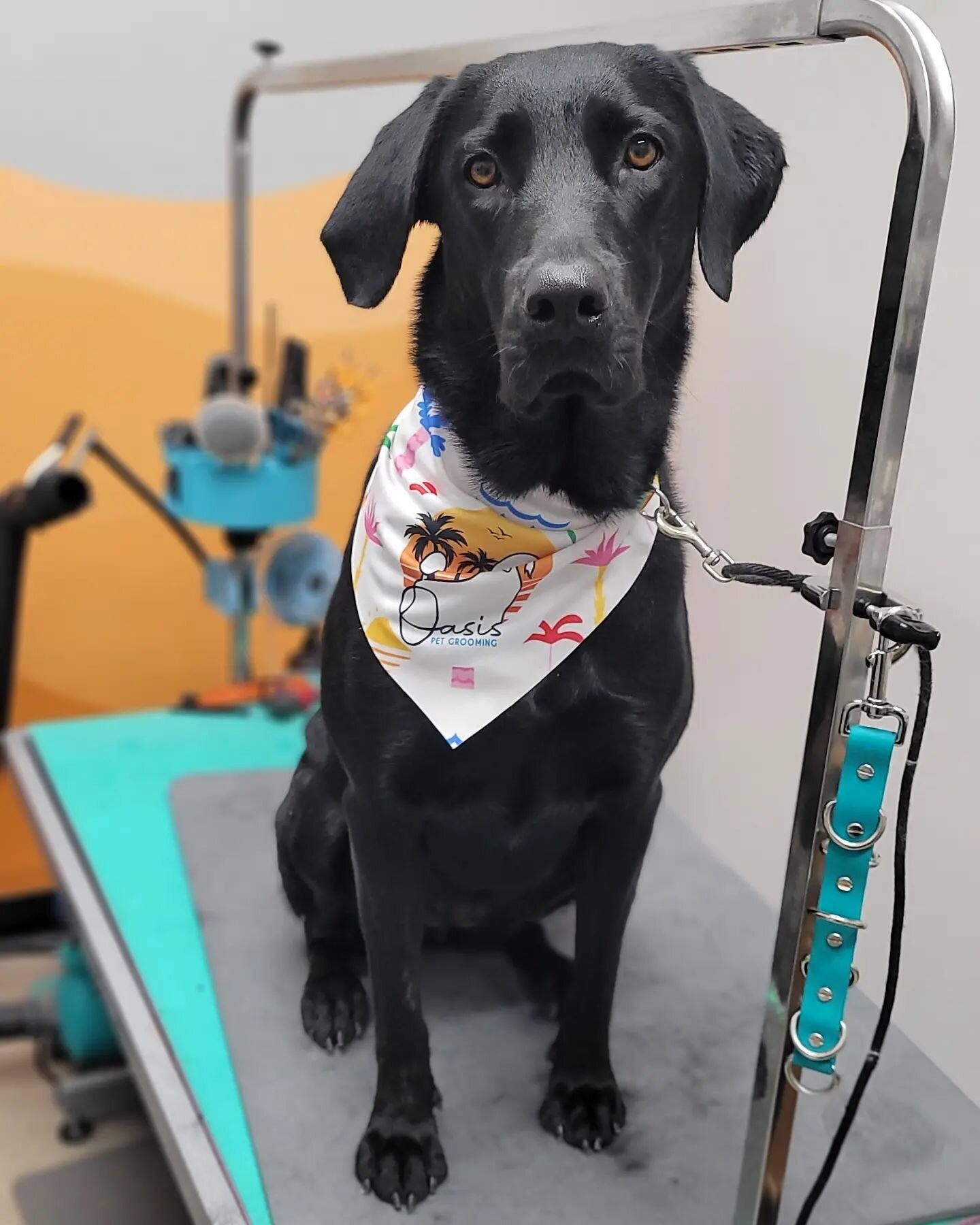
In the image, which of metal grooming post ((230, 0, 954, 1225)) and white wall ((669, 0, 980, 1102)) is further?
white wall ((669, 0, 980, 1102))

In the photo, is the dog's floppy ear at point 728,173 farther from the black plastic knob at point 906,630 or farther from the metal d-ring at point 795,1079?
the metal d-ring at point 795,1079

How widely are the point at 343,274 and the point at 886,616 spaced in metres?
0.45

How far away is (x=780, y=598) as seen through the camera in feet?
2.96

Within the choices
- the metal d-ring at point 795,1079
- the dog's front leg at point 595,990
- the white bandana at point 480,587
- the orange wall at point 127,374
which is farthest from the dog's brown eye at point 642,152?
the orange wall at point 127,374

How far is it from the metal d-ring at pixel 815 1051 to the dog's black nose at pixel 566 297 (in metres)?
0.48

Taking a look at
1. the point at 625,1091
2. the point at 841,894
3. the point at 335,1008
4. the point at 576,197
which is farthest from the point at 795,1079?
the point at 576,197

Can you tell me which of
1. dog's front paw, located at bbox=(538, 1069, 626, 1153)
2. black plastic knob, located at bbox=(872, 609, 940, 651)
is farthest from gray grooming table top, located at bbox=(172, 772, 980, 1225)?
black plastic knob, located at bbox=(872, 609, 940, 651)

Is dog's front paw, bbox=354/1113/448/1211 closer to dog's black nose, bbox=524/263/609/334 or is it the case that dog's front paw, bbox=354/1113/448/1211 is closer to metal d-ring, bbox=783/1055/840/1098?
metal d-ring, bbox=783/1055/840/1098

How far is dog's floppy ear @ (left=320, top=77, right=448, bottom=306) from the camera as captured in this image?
0.78 meters

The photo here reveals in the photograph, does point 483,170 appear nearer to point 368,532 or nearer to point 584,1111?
point 368,532

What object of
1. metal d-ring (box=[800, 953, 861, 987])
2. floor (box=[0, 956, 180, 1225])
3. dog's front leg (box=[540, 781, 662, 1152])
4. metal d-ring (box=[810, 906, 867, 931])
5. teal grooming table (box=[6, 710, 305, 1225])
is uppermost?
metal d-ring (box=[810, 906, 867, 931])

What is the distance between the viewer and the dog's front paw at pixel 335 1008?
1.08 meters

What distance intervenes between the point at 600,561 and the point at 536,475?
0.08 meters

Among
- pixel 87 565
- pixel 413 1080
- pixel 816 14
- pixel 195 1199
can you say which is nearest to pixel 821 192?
pixel 816 14
